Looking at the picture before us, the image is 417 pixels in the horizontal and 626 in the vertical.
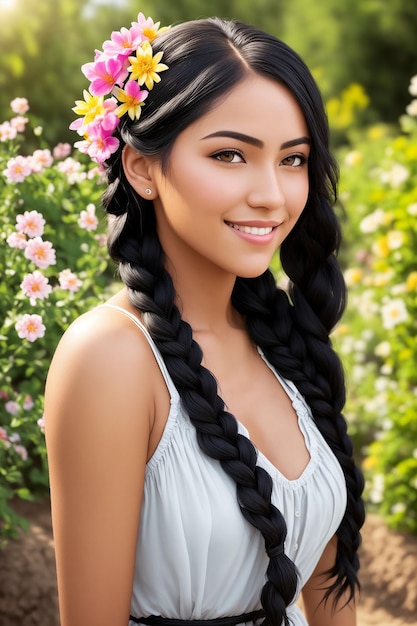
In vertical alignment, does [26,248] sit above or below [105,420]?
above

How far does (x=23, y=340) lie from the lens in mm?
2471

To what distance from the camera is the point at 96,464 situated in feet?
5.71

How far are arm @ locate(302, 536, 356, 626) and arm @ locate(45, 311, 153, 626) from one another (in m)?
0.68

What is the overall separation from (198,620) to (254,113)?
115 cm

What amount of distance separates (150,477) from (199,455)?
117 mm

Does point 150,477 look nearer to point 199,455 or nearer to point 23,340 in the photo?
point 199,455

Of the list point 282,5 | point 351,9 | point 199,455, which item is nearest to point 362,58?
point 351,9

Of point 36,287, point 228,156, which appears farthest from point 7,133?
point 228,156

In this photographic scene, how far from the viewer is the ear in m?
1.96

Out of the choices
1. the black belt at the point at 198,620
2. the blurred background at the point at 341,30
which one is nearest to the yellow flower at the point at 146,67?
the black belt at the point at 198,620

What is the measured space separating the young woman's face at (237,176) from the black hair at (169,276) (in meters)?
0.03

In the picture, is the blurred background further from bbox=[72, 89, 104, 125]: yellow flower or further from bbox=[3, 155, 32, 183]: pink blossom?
bbox=[72, 89, 104, 125]: yellow flower

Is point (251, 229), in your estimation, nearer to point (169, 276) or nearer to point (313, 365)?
point (169, 276)

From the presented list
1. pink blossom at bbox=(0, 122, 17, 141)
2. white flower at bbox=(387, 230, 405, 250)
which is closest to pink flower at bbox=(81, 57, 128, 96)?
pink blossom at bbox=(0, 122, 17, 141)
